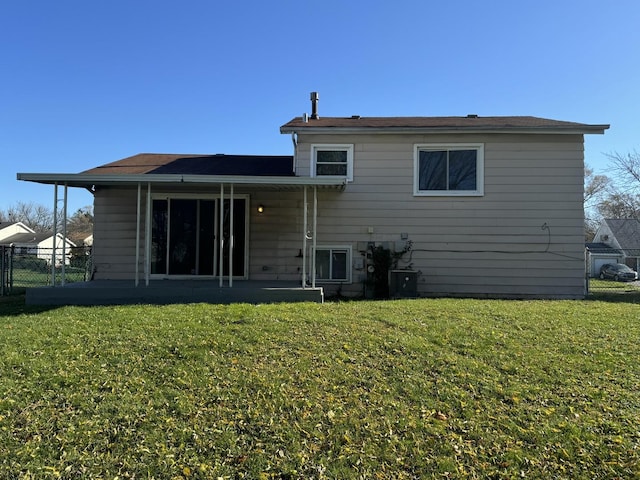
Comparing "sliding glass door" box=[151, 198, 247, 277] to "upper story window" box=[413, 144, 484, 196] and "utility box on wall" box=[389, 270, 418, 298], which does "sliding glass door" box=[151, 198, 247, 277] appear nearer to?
"utility box on wall" box=[389, 270, 418, 298]

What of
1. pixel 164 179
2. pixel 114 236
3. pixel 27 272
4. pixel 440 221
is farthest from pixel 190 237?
pixel 27 272

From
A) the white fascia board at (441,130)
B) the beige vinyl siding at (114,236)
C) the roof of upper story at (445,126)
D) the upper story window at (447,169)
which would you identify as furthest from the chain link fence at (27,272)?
the upper story window at (447,169)

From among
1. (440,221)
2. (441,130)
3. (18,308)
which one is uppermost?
(441,130)

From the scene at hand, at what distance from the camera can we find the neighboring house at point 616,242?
32125 mm

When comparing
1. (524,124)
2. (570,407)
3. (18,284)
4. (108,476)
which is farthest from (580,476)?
(18,284)

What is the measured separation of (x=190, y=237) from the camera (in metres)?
9.59

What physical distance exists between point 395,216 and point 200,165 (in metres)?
4.75

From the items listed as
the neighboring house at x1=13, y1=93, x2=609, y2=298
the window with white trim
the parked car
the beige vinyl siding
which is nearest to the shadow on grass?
the beige vinyl siding

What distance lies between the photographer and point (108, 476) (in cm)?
265

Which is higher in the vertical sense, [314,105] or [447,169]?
[314,105]

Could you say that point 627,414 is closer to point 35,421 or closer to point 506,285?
point 35,421

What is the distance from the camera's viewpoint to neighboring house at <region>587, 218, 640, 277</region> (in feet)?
105

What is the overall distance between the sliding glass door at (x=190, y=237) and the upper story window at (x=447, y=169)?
393cm

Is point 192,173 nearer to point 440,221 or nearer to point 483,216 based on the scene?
point 440,221
